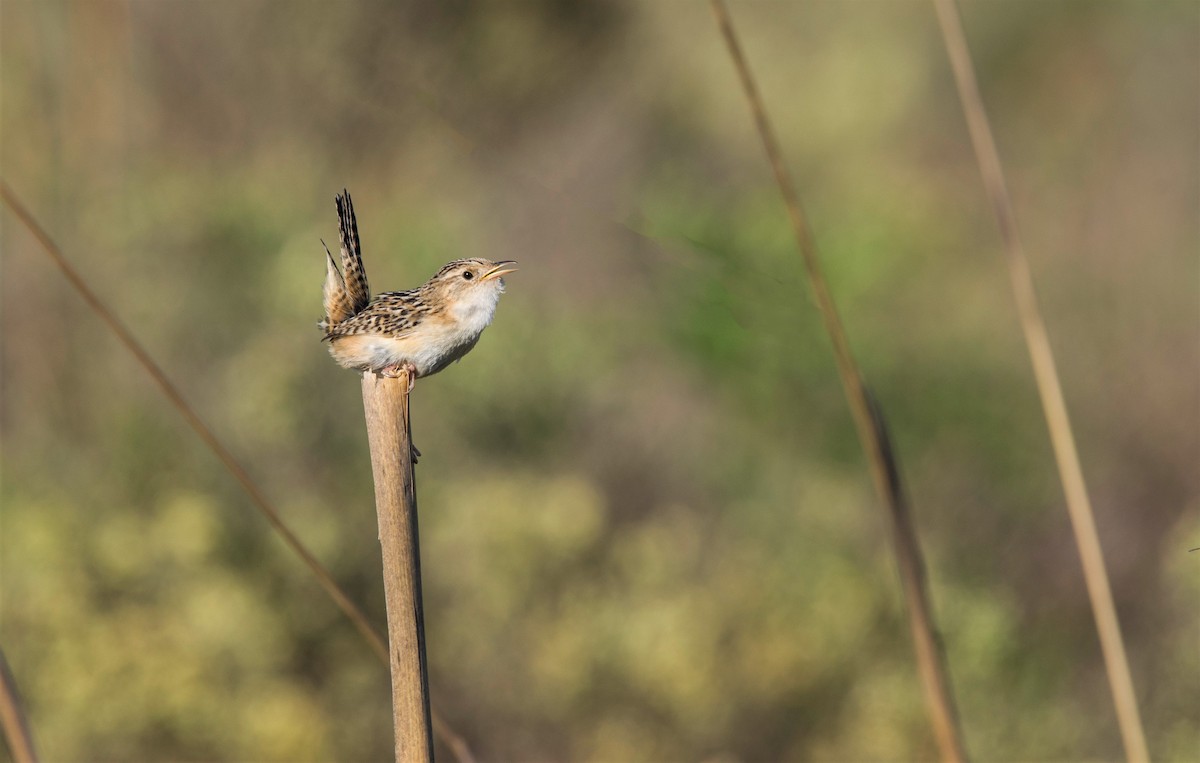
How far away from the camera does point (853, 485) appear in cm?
545

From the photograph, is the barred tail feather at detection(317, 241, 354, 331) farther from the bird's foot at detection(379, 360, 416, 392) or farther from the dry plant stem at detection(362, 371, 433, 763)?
the dry plant stem at detection(362, 371, 433, 763)

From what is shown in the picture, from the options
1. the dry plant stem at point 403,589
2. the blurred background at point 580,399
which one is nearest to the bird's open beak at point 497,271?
the blurred background at point 580,399

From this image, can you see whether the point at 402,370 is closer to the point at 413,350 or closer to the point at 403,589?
the point at 413,350

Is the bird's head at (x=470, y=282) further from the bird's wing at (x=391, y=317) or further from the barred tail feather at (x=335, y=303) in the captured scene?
the barred tail feather at (x=335, y=303)

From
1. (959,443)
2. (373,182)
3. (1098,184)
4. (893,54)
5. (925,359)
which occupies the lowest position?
(959,443)

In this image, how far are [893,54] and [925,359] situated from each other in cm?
301

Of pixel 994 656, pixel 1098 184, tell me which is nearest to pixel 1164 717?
pixel 994 656

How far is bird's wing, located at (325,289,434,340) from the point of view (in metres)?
1.46

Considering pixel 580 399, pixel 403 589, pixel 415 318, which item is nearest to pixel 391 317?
pixel 415 318

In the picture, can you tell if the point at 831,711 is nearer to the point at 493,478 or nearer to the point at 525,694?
the point at 525,694

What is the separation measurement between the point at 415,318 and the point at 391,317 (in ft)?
0.20

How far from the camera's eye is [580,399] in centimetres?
537

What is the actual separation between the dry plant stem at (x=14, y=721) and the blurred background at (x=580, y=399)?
87 cm

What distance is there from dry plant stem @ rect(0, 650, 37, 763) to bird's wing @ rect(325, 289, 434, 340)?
0.63 meters
